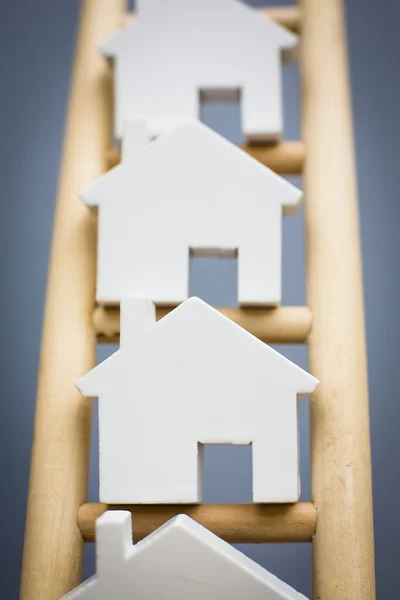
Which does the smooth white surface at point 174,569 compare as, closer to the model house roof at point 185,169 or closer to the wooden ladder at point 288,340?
the wooden ladder at point 288,340

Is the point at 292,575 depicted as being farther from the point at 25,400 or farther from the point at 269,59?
the point at 269,59

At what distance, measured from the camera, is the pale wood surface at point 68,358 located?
564mm

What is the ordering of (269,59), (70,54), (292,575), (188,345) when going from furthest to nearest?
(70,54) < (292,575) < (269,59) < (188,345)

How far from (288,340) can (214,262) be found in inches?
16.4

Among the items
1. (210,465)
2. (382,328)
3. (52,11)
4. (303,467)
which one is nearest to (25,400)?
(210,465)

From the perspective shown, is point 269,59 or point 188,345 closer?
point 188,345

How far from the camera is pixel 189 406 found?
1.78ft

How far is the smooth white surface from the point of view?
0.50 meters

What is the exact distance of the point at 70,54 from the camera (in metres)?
1.07

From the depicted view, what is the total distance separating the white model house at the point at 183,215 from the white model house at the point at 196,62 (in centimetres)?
6

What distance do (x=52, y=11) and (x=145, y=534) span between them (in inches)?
32.4

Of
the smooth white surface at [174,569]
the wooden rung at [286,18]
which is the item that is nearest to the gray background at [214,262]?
the wooden rung at [286,18]

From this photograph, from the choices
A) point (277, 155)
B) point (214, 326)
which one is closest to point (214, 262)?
point (277, 155)

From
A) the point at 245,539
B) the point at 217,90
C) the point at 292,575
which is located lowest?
the point at 292,575
